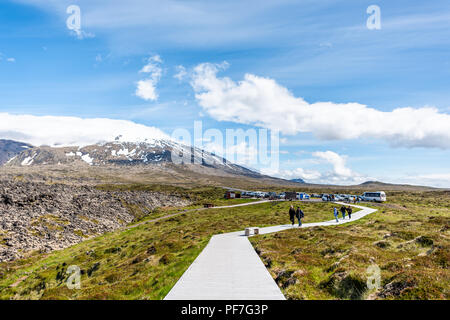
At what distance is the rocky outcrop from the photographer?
3878 centimetres

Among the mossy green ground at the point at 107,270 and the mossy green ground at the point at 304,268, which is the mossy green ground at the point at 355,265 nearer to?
the mossy green ground at the point at 304,268

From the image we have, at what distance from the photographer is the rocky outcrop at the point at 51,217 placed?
38.8 m

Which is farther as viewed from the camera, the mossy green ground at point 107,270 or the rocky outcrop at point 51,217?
the rocky outcrop at point 51,217

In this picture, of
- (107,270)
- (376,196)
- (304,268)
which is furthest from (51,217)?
(376,196)

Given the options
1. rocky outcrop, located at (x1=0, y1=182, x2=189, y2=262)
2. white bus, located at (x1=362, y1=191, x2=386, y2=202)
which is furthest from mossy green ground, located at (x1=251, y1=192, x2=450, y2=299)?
white bus, located at (x1=362, y1=191, x2=386, y2=202)

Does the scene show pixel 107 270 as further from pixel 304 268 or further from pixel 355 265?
pixel 355 265

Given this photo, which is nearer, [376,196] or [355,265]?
[355,265]

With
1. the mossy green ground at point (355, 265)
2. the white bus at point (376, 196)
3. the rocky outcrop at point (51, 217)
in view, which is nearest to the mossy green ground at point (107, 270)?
the rocky outcrop at point (51, 217)

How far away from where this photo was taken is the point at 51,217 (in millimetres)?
48625

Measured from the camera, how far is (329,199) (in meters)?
72.8

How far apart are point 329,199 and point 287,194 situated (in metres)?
11.7

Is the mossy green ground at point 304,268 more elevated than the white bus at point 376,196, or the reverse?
the mossy green ground at point 304,268
